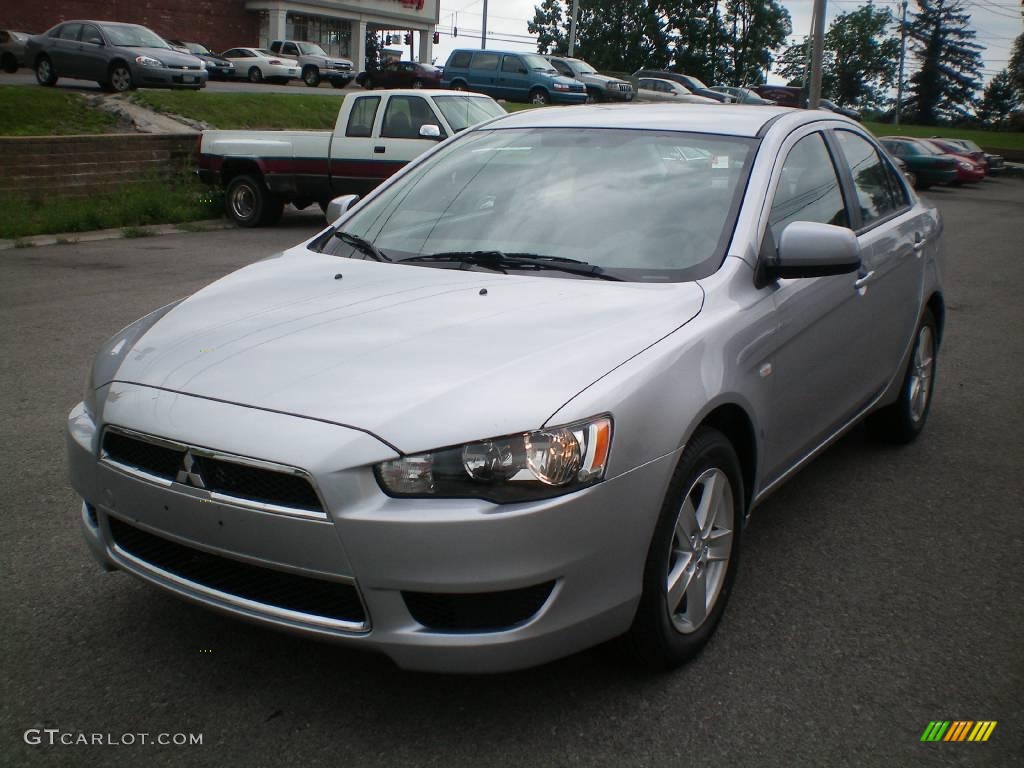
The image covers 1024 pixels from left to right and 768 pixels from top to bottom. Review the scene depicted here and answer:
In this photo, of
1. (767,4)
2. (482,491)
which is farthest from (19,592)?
(767,4)

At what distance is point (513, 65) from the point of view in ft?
116

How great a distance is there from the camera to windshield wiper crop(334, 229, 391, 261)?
3994 mm

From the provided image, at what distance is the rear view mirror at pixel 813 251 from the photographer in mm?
3568

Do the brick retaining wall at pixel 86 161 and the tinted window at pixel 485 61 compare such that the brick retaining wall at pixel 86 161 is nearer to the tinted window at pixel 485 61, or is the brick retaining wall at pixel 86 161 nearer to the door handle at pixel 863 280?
the door handle at pixel 863 280

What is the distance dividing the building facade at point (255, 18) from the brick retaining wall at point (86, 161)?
112 feet

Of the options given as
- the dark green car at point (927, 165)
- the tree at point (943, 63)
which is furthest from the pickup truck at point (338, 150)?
the tree at point (943, 63)

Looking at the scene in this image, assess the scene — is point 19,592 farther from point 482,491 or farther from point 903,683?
point 903,683

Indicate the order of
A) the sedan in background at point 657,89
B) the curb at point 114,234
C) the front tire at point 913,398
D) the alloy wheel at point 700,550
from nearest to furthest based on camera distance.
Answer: the alloy wheel at point 700,550 < the front tire at point 913,398 < the curb at point 114,234 < the sedan in background at point 657,89

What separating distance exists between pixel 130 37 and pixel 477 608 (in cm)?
2615

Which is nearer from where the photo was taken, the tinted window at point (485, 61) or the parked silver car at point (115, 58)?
the parked silver car at point (115, 58)

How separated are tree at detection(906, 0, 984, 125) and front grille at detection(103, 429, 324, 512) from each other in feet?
357

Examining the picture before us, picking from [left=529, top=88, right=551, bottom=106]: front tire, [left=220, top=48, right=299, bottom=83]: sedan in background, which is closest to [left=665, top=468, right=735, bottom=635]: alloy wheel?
[left=529, top=88, right=551, bottom=106]: front tire

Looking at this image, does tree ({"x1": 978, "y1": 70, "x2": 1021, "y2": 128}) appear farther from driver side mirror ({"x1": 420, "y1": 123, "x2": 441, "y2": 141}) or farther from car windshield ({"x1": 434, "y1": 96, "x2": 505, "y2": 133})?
driver side mirror ({"x1": 420, "y1": 123, "x2": 441, "y2": 141})

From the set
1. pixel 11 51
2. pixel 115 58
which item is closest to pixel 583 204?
pixel 115 58
